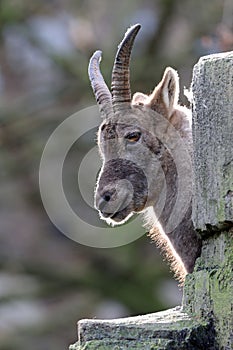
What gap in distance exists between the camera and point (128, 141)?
201 inches

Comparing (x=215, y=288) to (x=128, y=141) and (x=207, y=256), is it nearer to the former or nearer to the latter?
(x=207, y=256)

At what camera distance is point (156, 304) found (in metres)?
15.5

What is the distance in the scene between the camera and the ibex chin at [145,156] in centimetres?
484

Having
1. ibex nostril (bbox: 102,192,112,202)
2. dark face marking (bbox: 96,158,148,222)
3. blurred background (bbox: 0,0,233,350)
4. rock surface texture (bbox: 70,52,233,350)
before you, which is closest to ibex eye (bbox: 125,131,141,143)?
dark face marking (bbox: 96,158,148,222)

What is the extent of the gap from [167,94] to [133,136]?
0.30 meters

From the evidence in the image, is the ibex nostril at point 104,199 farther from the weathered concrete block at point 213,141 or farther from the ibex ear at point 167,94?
the weathered concrete block at point 213,141

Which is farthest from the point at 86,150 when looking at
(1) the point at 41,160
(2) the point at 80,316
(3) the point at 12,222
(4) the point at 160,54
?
(3) the point at 12,222

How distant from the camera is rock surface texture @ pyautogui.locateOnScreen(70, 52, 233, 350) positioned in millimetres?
3727

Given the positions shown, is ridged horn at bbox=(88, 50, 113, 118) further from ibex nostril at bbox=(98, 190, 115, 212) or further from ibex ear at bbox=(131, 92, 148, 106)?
ibex nostril at bbox=(98, 190, 115, 212)

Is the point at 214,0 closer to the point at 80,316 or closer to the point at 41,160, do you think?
the point at 41,160

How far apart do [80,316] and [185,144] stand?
11343mm

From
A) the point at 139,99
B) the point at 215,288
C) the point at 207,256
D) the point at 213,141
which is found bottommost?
the point at 215,288

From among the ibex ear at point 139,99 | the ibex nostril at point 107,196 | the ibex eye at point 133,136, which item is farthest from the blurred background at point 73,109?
the ibex nostril at point 107,196

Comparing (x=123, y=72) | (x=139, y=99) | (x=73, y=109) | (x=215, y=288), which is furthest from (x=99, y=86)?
(x=73, y=109)
